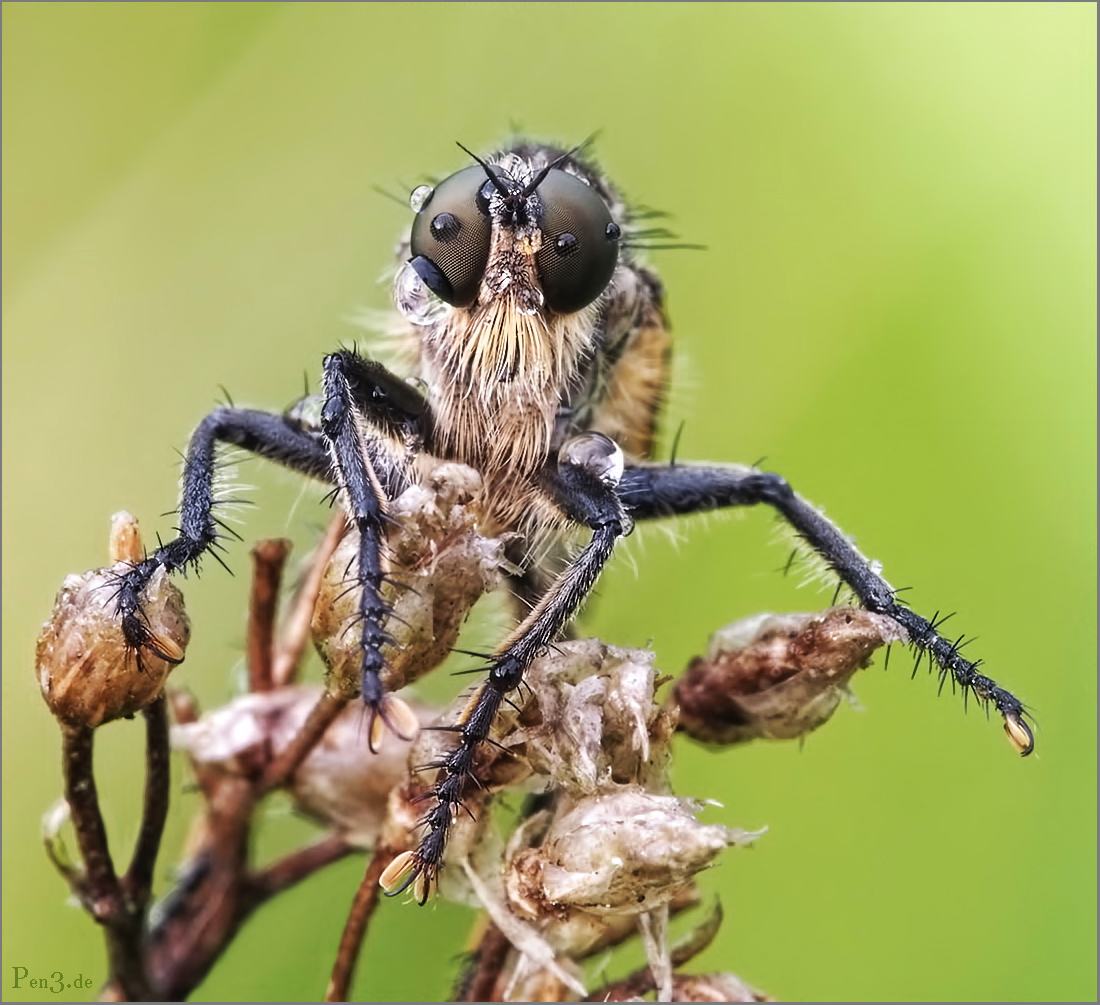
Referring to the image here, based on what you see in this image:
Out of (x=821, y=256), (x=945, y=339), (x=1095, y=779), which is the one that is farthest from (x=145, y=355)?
(x=1095, y=779)

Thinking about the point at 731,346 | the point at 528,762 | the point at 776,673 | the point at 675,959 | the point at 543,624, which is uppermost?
the point at 731,346

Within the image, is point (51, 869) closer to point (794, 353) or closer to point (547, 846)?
point (547, 846)

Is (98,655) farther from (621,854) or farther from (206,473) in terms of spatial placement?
(621,854)

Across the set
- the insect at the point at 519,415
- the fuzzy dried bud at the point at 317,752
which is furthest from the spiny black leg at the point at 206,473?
the fuzzy dried bud at the point at 317,752

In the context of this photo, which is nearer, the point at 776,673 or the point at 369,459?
the point at 776,673

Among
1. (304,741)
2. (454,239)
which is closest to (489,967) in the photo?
(304,741)

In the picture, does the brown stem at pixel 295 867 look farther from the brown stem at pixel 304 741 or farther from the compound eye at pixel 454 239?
the compound eye at pixel 454 239
